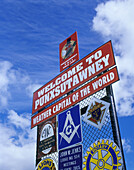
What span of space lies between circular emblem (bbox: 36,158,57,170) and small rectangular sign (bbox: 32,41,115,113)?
3284 millimetres

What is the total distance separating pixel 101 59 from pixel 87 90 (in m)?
1.58

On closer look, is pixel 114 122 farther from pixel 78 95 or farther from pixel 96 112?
pixel 78 95

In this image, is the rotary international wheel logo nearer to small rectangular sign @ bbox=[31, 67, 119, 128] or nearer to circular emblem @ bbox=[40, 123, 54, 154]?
small rectangular sign @ bbox=[31, 67, 119, 128]

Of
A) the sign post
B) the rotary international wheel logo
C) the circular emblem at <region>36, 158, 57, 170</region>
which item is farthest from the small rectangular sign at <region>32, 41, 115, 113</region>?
the rotary international wheel logo

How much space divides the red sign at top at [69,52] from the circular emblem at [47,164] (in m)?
5.09

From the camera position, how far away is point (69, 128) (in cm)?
946

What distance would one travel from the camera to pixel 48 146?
10.7m

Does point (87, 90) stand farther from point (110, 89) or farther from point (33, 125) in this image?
point (33, 125)

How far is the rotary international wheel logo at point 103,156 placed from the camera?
688 cm

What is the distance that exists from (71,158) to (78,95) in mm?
3023

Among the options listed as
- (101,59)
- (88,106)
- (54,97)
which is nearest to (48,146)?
(54,97)

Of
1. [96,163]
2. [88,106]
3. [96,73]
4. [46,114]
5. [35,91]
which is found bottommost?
[96,163]

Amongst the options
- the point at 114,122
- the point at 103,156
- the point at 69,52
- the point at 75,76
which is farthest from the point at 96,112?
the point at 69,52

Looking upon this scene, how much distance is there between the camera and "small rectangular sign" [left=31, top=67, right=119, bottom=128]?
8.76 m
